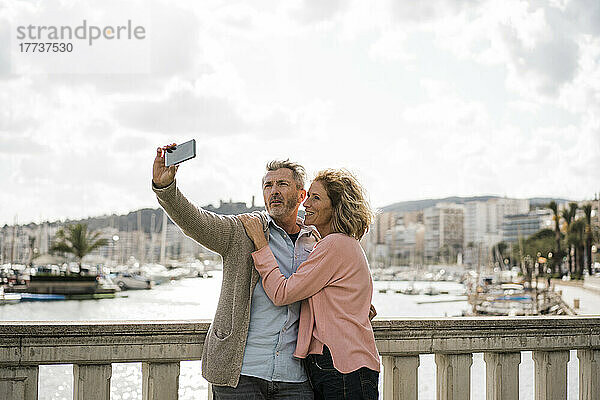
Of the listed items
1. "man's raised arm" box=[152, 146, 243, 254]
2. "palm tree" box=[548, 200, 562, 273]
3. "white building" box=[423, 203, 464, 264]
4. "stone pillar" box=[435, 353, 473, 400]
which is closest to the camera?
"man's raised arm" box=[152, 146, 243, 254]

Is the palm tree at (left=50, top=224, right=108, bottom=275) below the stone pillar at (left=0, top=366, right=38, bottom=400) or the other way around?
below

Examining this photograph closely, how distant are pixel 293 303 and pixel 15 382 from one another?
1.53 m

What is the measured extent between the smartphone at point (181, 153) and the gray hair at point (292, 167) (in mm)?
594

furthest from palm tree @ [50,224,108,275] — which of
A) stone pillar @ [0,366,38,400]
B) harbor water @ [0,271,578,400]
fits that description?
stone pillar @ [0,366,38,400]

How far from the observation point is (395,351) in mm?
4047

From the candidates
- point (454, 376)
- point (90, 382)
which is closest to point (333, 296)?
point (454, 376)

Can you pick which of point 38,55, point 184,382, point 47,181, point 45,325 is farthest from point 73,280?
point 45,325

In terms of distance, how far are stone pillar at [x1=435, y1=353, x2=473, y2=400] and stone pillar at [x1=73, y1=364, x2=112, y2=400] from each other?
1.92m

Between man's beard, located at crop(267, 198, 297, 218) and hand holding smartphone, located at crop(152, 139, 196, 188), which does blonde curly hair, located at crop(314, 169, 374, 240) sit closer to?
man's beard, located at crop(267, 198, 297, 218)

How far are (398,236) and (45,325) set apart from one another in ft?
545

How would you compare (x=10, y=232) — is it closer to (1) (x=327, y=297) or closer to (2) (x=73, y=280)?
(2) (x=73, y=280)

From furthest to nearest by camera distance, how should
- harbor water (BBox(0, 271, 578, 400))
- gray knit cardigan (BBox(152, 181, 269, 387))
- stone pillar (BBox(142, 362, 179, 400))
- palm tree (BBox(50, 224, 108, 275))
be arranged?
palm tree (BBox(50, 224, 108, 275)) → harbor water (BBox(0, 271, 578, 400)) → stone pillar (BBox(142, 362, 179, 400)) → gray knit cardigan (BBox(152, 181, 269, 387))

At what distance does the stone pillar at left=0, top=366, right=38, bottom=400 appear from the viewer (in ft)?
12.0

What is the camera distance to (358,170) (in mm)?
3594
